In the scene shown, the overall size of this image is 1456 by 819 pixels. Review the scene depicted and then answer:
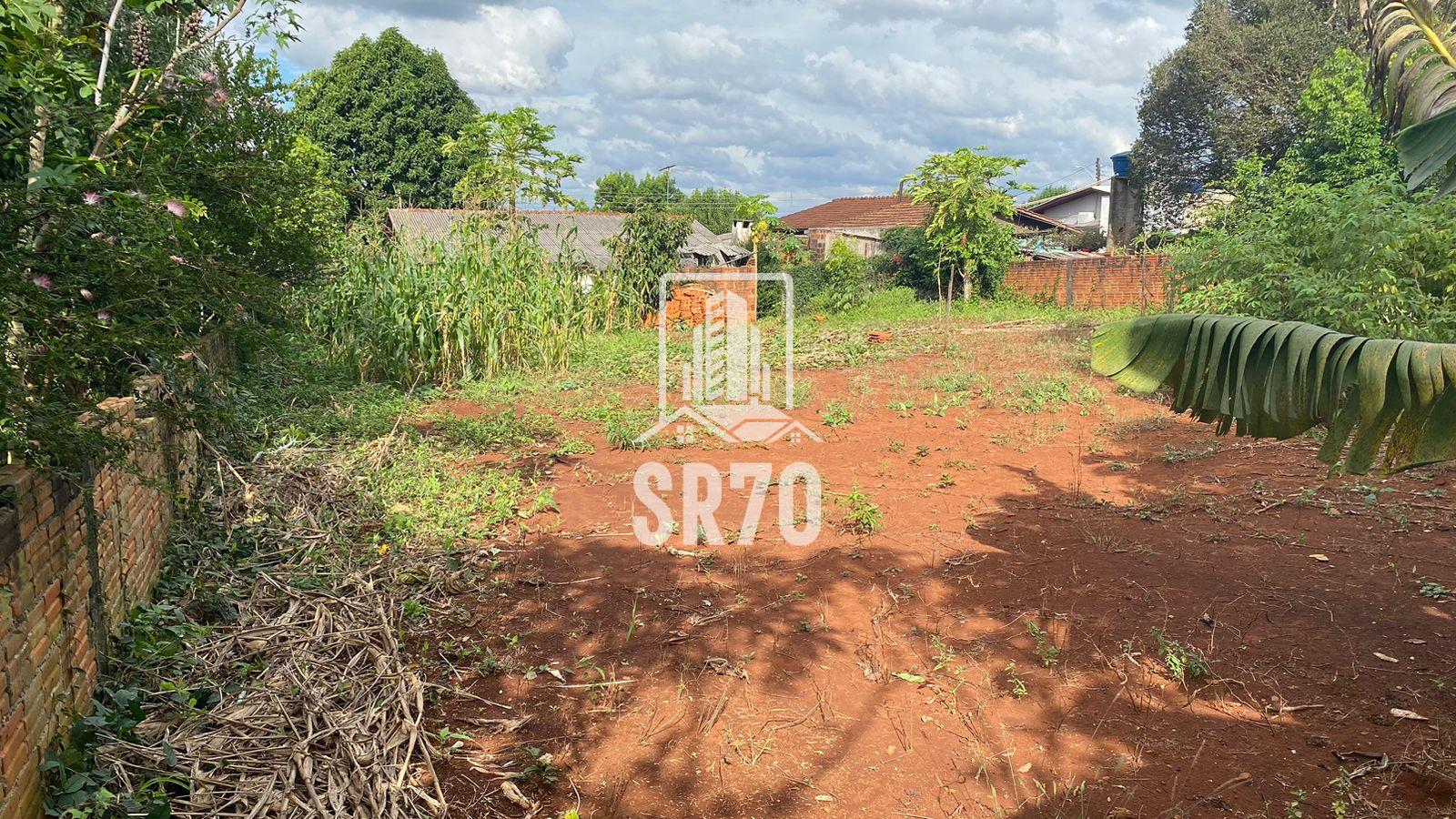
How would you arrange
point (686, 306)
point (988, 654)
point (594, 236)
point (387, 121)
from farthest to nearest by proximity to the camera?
1. point (387, 121)
2. point (594, 236)
3. point (686, 306)
4. point (988, 654)

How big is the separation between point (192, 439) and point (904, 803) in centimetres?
415

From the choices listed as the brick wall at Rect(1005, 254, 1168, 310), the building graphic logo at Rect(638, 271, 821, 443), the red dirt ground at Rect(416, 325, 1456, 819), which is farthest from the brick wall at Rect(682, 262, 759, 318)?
the red dirt ground at Rect(416, 325, 1456, 819)

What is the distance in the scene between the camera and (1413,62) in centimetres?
377

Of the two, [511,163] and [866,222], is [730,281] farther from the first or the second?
[866,222]

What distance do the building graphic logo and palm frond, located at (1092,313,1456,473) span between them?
4734 millimetres

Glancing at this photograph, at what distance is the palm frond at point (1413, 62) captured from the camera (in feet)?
10.6

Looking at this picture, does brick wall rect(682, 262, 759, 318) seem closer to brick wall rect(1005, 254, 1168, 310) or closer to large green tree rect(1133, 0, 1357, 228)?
brick wall rect(1005, 254, 1168, 310)

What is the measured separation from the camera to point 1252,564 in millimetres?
4469

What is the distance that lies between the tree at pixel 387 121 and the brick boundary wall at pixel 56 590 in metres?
26.8

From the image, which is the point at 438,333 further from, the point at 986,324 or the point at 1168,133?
the point at 1168,133

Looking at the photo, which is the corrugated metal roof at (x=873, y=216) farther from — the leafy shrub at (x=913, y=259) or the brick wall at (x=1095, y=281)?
the brick wall at (x=1095, y=281)

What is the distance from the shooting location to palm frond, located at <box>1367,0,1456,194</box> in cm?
323

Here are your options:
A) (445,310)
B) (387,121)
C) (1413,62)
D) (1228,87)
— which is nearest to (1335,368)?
(1413,62)

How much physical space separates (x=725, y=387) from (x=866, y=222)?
2412 centimetres
